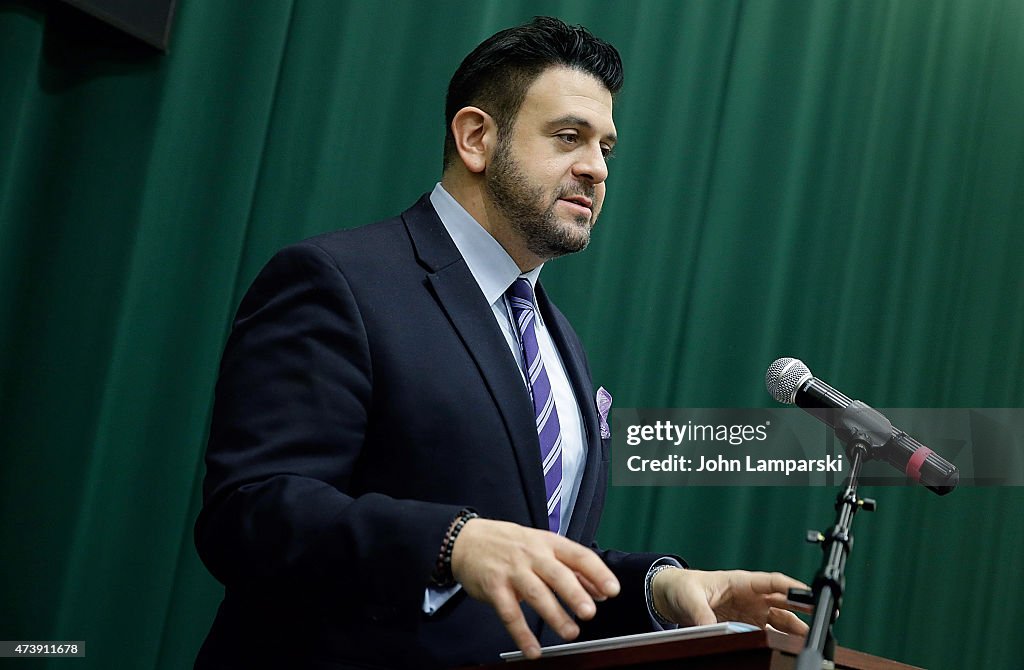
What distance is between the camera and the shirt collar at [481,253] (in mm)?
1604

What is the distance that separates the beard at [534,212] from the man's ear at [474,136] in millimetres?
39

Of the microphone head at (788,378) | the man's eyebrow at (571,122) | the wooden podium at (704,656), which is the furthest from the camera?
the man's eyebrow at (571,122)

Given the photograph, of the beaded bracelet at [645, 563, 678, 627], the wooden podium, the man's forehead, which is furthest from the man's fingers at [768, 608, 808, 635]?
the man's forehead

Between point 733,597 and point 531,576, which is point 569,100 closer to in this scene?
point 733,597

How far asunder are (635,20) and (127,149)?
4.42 ft

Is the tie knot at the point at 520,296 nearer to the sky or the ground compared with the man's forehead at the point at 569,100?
nearer to the ground

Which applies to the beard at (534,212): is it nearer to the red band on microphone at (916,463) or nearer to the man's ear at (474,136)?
the man's ear at (474,136)

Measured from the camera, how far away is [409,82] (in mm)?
2383

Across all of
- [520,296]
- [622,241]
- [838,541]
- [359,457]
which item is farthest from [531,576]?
[622,241]

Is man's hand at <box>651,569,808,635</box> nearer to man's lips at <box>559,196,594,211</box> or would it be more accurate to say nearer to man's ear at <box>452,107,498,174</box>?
man's lips at <box>559,196,594,211</box>

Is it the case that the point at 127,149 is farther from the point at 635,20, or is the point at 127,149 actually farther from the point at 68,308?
the point at 635,20

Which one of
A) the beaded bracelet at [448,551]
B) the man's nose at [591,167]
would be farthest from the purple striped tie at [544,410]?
the beaded bracelet at [448,551]

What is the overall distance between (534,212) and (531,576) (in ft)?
2.67

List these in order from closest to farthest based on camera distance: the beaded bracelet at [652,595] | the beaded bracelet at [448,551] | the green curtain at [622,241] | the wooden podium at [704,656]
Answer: the wooden podium at [704,656]
the beaded bracelet at [448,551]
the beaded bracelet at [652,595]
the green curtain at [622,241]
